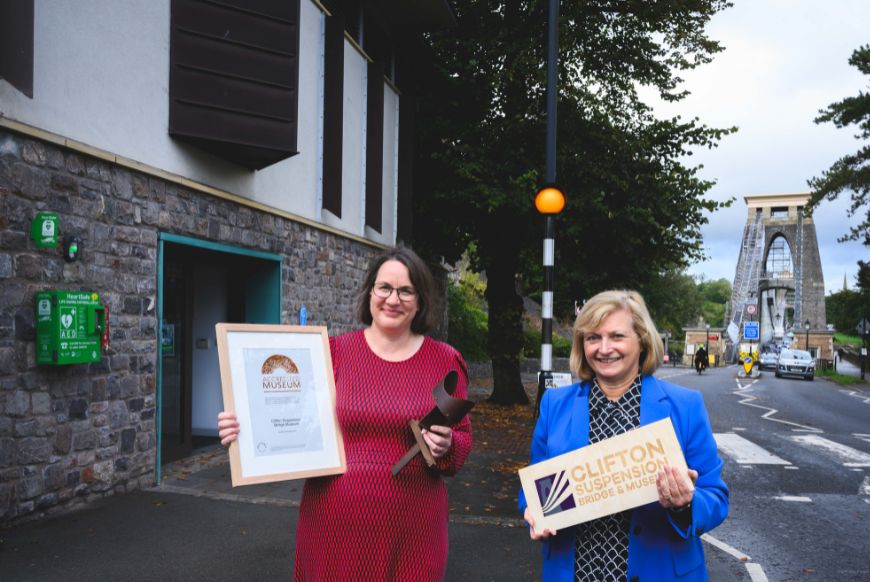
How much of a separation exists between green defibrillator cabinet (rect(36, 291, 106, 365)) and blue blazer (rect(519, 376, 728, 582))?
477cm

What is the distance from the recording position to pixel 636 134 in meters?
14.5

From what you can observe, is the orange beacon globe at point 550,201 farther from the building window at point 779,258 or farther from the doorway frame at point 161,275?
the building window at point 779,258

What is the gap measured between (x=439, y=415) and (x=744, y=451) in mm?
10079

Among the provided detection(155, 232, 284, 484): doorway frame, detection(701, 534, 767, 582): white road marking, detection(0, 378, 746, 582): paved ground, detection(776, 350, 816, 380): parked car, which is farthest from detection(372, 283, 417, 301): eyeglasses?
detection(776, 350, 816, 380): parked car

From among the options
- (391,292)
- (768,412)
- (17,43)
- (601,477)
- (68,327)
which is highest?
(17,43)

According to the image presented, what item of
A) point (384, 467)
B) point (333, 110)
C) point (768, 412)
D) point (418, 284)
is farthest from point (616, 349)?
point (768, 412)

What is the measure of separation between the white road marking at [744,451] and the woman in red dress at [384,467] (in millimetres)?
8702

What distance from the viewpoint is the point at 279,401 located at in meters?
2.51

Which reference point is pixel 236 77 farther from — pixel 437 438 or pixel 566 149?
pixel 566 149

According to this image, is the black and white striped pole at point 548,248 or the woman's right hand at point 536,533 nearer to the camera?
the woman's right hand at point 536,533

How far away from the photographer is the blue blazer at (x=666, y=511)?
2198mm

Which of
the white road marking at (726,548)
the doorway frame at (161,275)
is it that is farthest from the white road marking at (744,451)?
the doorway frame at (161,275)

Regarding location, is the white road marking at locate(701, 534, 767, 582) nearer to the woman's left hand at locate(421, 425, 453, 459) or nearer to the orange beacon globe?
the woman's left hand at locate(421, 425, 453, 459)

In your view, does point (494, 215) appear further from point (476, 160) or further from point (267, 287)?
point (267, 287)
